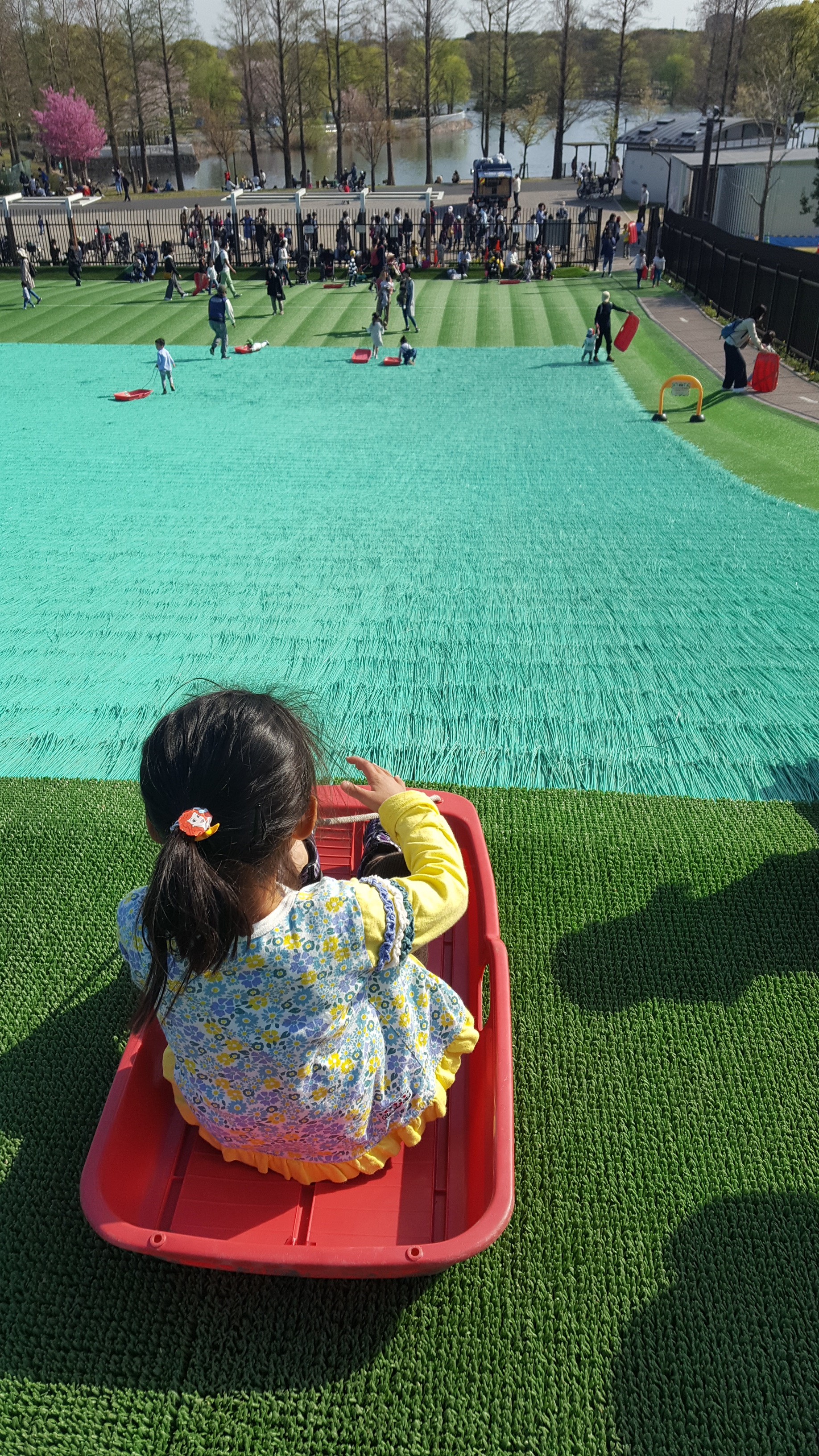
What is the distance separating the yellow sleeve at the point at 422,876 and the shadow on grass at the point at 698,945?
1366 millimetres

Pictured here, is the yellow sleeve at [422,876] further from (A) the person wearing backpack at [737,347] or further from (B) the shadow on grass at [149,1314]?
(A) the person wearing backpack at [737,347]

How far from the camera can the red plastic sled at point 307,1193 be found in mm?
2279

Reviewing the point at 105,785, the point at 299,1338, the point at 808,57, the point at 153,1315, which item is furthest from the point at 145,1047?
the point at 808,57

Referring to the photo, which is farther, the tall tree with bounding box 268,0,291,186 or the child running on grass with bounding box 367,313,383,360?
the tall tree with bounding box 268,0,291,186

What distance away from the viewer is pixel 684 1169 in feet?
9.71

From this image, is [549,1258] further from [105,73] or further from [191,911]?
[105,73]

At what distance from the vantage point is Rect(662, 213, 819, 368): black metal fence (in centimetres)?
1670

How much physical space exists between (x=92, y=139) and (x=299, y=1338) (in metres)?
67.6

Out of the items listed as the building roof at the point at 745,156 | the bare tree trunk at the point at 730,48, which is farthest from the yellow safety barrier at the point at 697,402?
the bare tree trunk at the point at 730,48

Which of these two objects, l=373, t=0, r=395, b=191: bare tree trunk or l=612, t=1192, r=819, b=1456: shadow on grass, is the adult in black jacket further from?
l=373, t=0, r=395, b=191: bare tree trunk

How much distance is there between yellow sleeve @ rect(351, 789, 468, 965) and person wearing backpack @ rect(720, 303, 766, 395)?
562 inches

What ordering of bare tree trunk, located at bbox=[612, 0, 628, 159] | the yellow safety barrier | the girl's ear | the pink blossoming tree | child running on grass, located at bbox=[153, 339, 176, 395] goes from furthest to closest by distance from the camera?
bare tree trunk, located at bbox=[612, 0, 628, 159], the pink blossoming tree, child running on grass, located at bbox=[153, 339, 176, 395], the yellow safety barrier, the girl's ear

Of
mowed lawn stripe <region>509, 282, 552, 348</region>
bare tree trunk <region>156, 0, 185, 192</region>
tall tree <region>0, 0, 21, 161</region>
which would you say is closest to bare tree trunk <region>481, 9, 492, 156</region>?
bare tree trunk <region>156, 0, 185, 192</region>

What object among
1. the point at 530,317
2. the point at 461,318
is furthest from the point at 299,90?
the point at 530,317
